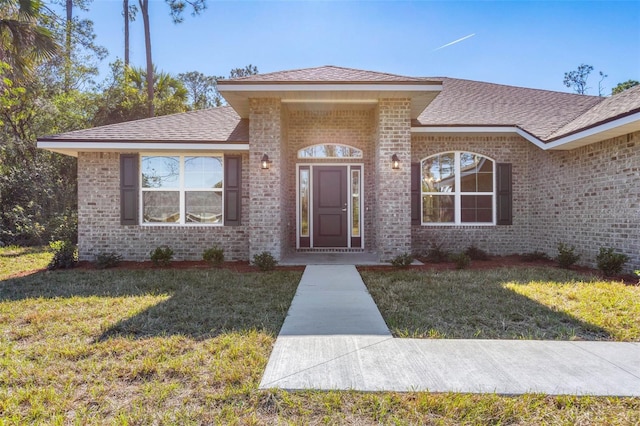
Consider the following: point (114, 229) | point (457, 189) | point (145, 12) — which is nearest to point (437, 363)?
point (457, 189)

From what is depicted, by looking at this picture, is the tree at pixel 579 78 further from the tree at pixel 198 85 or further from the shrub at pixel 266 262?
the shrub at pixel 266 262

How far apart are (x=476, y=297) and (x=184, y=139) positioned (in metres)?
7.16

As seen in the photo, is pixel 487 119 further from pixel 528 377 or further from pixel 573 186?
pixel 528 377

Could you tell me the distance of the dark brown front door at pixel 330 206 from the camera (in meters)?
9.68

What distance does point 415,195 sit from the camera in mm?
9367

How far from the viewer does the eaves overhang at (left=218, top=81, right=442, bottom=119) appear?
7160mm

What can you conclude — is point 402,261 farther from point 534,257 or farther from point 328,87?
point 328,87

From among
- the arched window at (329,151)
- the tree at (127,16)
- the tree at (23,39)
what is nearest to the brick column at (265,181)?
the arched window at (329,151)

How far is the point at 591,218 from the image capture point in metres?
7.66

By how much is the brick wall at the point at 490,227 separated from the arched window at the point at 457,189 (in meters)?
0.19

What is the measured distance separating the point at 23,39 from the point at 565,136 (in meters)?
12.7

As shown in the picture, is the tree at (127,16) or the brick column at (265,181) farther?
the tree at (127,16)

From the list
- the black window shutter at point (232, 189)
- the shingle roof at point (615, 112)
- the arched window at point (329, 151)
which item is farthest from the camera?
the arched window at point (329, 151)

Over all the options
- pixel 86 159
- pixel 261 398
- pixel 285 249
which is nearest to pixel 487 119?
pixel 285 249
